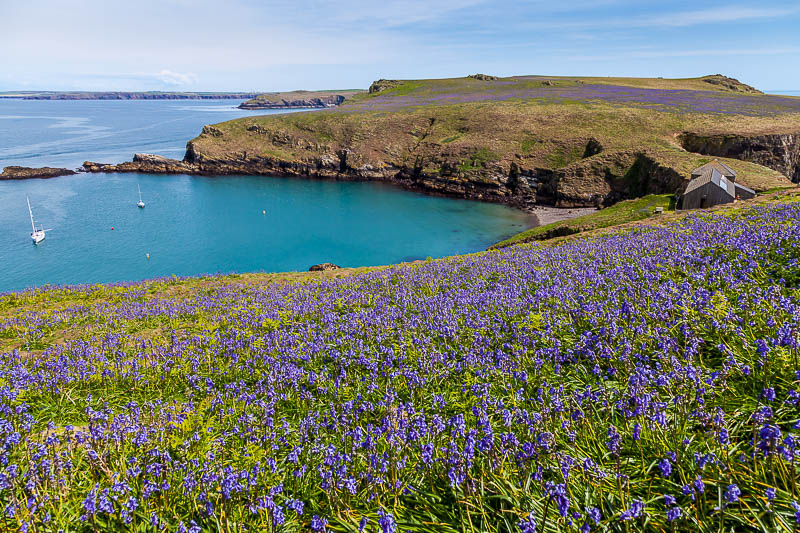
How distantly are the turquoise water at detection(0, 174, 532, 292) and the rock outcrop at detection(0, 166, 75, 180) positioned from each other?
4.92m

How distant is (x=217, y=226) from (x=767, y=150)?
10235 cm

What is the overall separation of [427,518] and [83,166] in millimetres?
147673

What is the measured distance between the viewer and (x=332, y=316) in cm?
1125

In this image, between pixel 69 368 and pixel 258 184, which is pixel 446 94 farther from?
pixel 69 368

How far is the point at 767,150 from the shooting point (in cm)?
6888

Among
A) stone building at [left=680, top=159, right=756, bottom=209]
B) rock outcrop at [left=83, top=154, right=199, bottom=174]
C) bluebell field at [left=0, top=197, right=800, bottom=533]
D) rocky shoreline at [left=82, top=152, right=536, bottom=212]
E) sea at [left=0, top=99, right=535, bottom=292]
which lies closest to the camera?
bluebell field at [left=0, top=197, right=800, bottom=533]

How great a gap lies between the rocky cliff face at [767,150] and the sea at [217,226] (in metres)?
38.6

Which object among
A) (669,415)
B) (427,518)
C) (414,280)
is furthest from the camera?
(414,280)

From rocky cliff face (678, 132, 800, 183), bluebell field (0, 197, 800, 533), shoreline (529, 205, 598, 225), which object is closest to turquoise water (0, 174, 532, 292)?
shoreline (529, 205, 598, 225)

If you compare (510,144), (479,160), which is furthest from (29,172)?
(510,144)

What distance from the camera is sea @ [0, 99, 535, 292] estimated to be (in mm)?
55594

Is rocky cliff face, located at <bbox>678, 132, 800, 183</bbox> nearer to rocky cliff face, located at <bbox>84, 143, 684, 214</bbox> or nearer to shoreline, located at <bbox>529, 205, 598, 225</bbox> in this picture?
rocky cliff face, located at <bbox>84, 143, 684, 214</bbox>

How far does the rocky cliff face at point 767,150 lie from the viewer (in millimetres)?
68750

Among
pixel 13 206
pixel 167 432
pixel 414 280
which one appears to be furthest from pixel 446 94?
pixel 167 432
